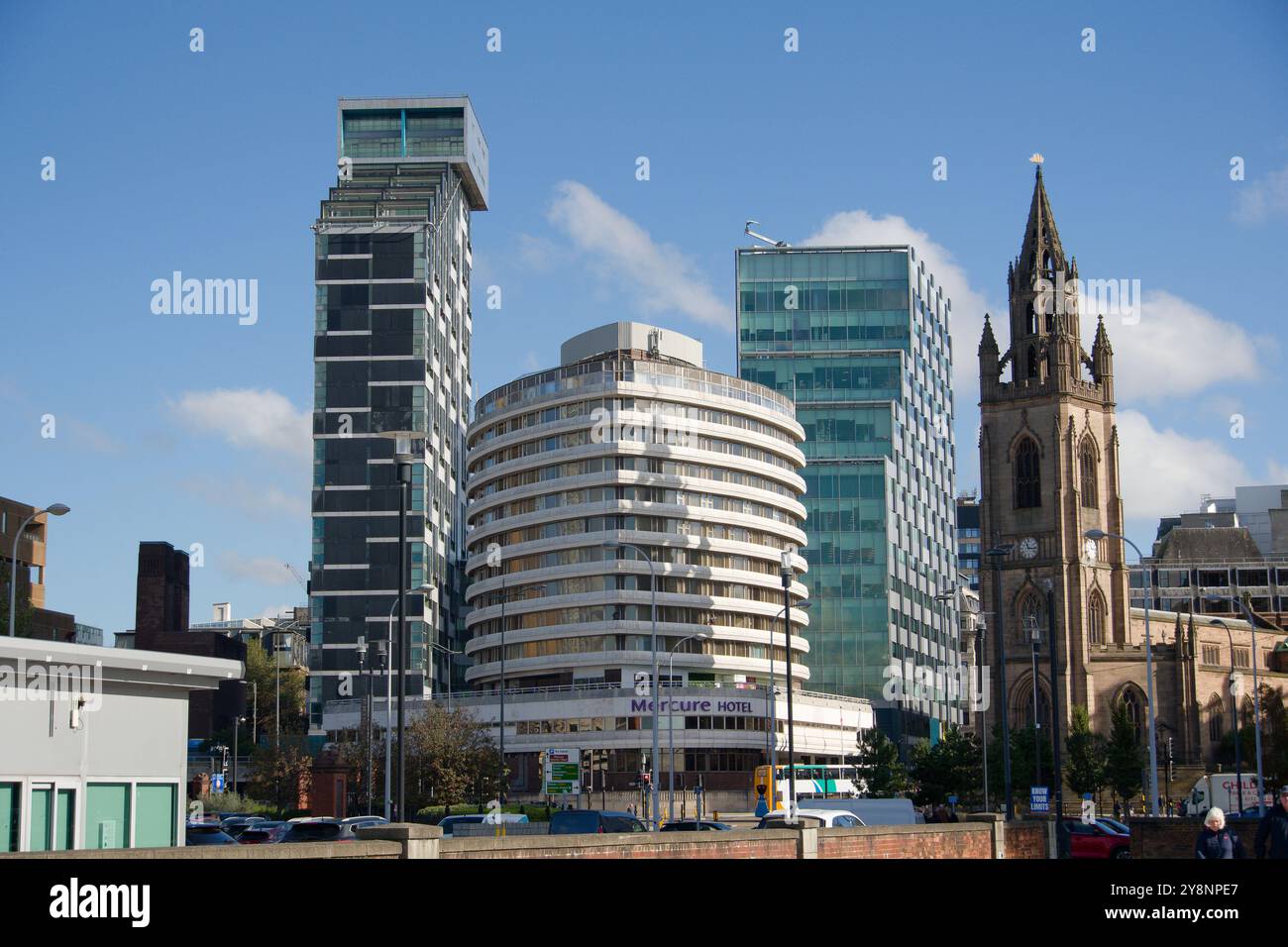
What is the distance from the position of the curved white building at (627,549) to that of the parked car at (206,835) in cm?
6727

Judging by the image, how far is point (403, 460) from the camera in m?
34.7

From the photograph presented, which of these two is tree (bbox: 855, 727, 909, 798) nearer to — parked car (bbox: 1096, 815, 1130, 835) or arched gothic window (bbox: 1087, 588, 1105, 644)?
arched gothic window (bbox: 1087, 588, 1105, 644)

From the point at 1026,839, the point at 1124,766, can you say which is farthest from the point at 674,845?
the point at 1124,766

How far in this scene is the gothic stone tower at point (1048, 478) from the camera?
124938 millimetres

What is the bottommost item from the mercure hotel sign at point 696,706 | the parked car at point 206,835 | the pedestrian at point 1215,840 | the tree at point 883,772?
the tree at point 883,772

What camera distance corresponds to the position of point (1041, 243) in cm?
13588

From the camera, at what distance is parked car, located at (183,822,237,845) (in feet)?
122

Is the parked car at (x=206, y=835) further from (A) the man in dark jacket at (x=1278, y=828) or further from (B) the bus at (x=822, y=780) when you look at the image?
(B) the bus at (x=822, y=780)

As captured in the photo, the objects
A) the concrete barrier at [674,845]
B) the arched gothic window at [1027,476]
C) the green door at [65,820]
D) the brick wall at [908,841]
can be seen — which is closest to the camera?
the concrete barrier at [674,845]

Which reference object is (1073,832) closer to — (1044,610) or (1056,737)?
(1056,737)

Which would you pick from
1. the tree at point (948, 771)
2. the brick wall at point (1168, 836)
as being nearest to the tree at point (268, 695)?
the tree at point (948, 771)

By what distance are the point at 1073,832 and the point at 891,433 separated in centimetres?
10527

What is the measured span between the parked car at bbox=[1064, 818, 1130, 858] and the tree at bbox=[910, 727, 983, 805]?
146 ft
